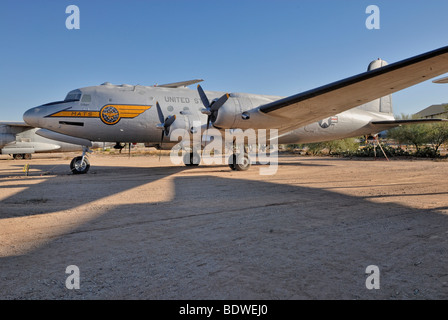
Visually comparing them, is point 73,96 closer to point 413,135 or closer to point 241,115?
point 241,115

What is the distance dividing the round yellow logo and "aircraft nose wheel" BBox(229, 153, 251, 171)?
5894mm

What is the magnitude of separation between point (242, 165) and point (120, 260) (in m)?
11.6

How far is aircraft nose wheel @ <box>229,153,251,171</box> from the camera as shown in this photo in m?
14.3

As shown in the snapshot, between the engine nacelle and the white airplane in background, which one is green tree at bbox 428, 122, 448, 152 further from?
the white airplane in background

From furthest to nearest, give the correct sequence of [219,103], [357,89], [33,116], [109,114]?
1. [109,114]
2. [33,116]
3. [219,103]
4. [357,89]

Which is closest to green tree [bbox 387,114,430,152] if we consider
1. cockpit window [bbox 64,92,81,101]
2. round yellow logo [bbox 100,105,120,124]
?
round yellow logo [bbox 100,105,120,124]

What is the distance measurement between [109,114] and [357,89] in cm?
1039

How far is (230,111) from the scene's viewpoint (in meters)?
10.3

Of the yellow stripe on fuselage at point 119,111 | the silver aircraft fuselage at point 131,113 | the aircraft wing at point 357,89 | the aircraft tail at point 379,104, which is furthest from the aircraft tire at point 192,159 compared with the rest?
the aircraft tail at point 379,104

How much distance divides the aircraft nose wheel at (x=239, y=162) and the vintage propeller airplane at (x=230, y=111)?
5 centimetres

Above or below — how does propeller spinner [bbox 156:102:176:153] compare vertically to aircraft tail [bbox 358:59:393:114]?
below

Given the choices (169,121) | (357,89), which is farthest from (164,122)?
(357,89)

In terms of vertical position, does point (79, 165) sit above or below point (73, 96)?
below
